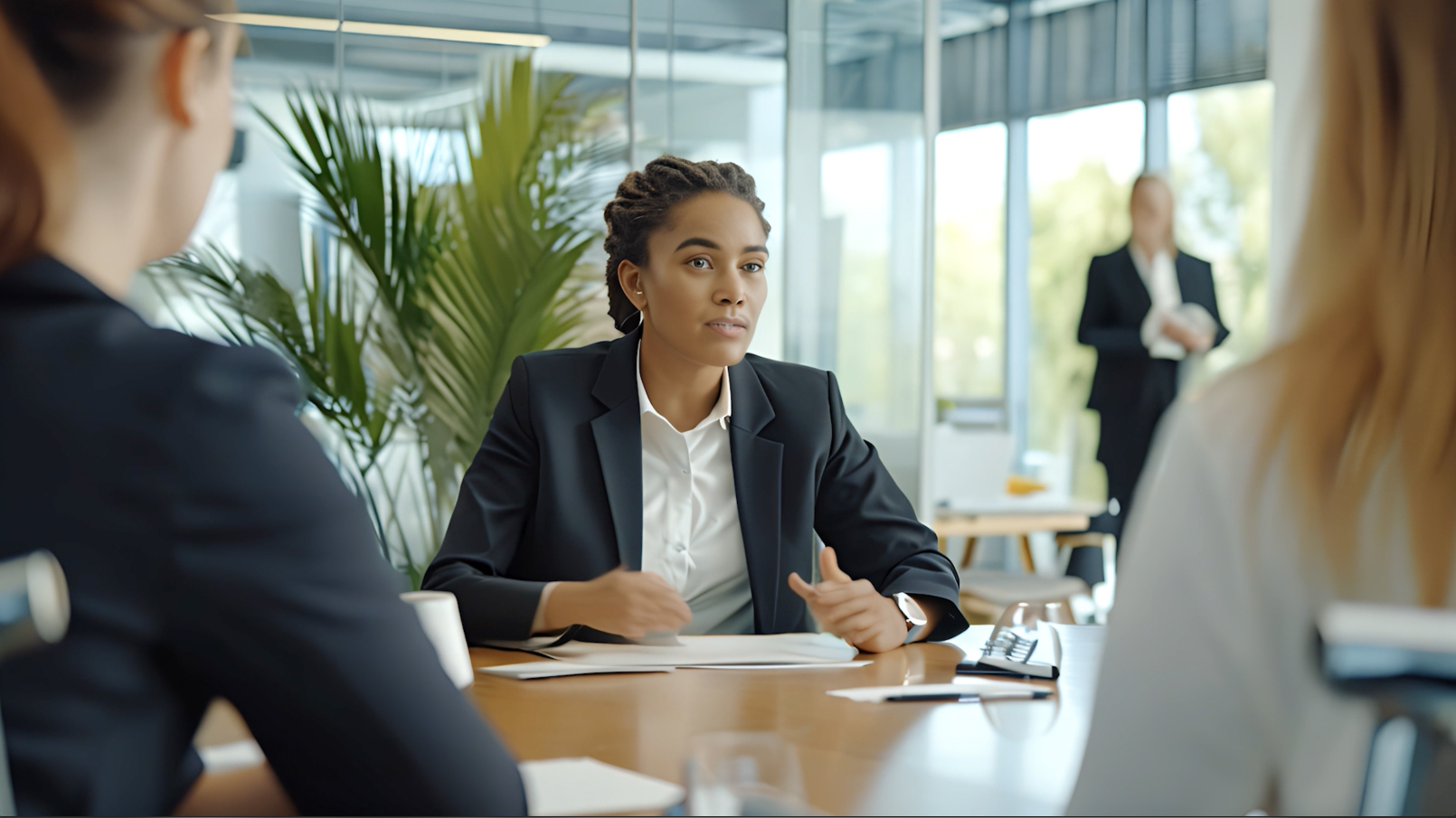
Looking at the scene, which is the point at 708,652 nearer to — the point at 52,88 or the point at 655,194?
the point at 655,194

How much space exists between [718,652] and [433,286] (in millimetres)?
2364

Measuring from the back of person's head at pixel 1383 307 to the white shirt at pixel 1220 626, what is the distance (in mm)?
13

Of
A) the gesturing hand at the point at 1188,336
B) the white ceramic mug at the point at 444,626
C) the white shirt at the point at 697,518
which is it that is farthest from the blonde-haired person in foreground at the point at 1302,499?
the gesturing hand at the point at 1188,336

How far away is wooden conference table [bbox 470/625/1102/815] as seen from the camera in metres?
1.05

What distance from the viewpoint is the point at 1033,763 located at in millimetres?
1147

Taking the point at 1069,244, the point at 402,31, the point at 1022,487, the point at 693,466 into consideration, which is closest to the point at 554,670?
the point at 693,466

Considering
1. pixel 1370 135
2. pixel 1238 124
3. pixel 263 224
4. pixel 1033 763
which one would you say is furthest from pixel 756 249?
pixel 1238 124

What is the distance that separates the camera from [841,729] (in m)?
1.26

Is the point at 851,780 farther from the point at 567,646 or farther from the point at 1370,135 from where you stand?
the point at 567,646

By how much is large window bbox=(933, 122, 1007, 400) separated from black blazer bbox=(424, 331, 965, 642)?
5302mm

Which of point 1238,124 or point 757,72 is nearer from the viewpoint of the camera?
point 757,72

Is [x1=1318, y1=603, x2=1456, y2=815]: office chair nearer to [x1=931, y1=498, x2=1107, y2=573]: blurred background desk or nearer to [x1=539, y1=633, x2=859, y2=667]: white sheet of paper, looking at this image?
[x1=539, y1=633, x2=859, y2=667]: white sheet of paper

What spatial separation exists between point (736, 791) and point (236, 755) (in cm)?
54

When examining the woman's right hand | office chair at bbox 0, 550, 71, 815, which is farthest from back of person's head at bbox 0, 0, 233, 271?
the woman's right hand
